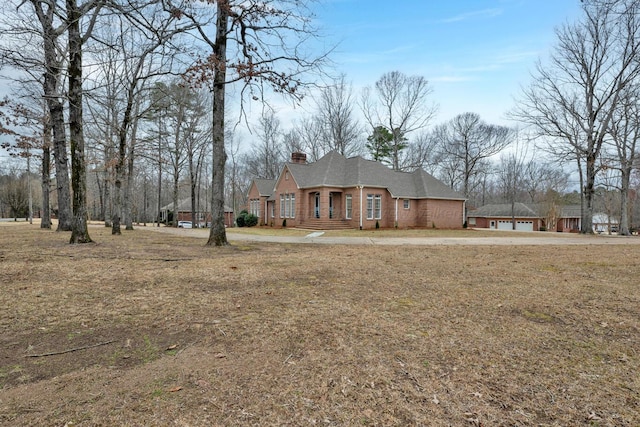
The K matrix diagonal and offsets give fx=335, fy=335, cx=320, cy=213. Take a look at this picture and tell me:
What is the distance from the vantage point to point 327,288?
5.29 meters

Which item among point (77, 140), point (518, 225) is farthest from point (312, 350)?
point (518, 225)

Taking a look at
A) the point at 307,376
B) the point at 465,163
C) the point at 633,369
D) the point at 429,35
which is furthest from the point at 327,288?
the point at 465,163

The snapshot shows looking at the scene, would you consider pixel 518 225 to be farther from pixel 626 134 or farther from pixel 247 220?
pixel 247 220

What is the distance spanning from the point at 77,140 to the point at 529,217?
152ft

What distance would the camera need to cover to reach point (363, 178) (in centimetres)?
2419

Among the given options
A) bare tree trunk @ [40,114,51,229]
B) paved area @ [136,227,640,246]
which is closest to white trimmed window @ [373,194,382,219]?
paved area @ [136,227,640,246]

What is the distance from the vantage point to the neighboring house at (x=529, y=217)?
39.2 m

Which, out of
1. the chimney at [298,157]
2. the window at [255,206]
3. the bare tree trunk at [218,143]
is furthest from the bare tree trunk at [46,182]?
the chimney at [298,157]

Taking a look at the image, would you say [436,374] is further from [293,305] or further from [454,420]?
[293,305]

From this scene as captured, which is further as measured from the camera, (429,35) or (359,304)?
(429,35)

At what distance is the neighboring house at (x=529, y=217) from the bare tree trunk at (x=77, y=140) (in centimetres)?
4216

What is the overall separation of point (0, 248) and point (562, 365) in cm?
1156

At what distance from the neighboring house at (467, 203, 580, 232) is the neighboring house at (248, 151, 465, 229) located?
1862 cm

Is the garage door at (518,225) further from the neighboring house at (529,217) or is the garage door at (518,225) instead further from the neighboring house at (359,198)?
the neighboring house at (359,198)
